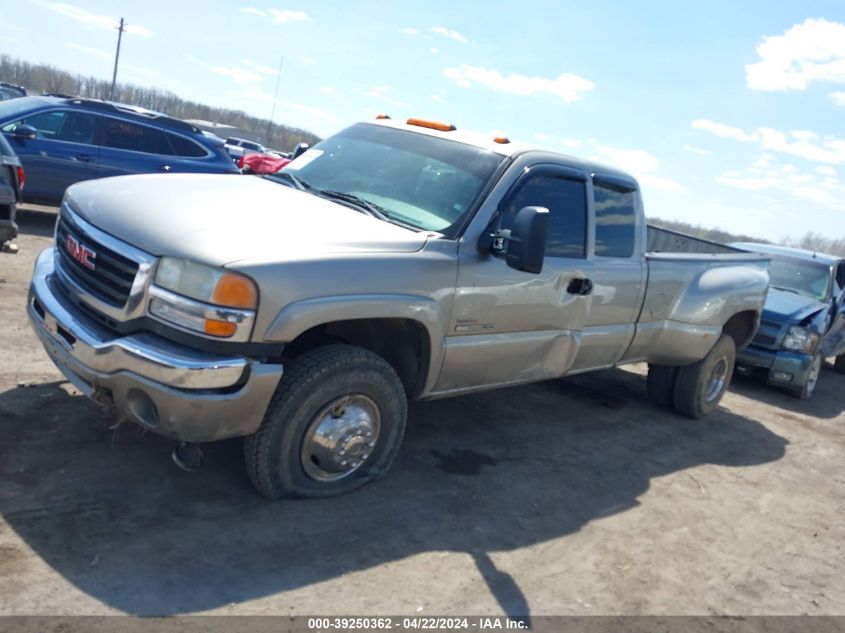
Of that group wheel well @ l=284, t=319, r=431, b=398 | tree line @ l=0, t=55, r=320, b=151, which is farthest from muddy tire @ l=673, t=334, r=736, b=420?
tree line @ l=0, t=55, r=320, b=151

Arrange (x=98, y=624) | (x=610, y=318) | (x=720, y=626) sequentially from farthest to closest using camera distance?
(x=610, y=318) → (x=720, y=626) → (x=98, y=624)

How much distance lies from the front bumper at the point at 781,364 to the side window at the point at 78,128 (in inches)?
363

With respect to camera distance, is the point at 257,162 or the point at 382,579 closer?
the point at 382,579

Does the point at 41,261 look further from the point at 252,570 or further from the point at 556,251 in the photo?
the point at 556,251

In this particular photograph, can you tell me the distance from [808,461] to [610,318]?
2636 mm

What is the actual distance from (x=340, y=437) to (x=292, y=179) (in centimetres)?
181

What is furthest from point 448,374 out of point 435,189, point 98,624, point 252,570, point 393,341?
point 98,624

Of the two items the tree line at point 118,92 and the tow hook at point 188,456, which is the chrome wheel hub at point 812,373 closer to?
the tow hook at point 188,456

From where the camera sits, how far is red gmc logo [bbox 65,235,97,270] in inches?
147

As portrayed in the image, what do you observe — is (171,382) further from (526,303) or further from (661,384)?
(661,384)

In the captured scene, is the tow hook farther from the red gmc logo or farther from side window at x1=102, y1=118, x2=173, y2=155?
side window at x1=102, y1=118, x2=173, y2=155

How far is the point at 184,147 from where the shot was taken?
1184 centimetres

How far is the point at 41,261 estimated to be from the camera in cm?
435

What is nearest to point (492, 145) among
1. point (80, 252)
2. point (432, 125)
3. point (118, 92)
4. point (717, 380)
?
point (432, 125)
